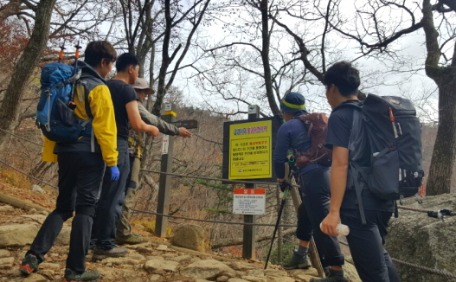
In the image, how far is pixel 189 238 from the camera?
16.8 ft

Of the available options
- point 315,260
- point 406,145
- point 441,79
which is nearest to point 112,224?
point 315,260

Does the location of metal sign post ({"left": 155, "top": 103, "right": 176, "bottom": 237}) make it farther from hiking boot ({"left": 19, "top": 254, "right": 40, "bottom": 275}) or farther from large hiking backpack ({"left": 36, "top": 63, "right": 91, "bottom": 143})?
large hiking backpack ({"left": 36, "top": 63, "right": 91, "bottom": 143})

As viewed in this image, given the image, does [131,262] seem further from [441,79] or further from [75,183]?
[441,79]

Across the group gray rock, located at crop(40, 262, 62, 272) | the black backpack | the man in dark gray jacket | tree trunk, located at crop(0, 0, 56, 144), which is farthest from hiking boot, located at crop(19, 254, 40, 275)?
tree trunk, located at crop(0, 0, 56, 144)

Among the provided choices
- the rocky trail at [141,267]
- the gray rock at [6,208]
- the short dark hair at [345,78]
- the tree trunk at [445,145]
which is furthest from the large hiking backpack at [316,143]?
the tree trunk at [445,145]

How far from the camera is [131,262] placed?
12.8ft

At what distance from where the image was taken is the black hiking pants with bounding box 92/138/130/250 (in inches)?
135

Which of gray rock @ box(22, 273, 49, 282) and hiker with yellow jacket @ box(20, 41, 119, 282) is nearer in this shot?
hiker with yellow jacket @ box(20, 41, 119, 282)

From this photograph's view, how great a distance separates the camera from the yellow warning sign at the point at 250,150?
5.53 m

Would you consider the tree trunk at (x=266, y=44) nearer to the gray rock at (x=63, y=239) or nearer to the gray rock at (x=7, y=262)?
the gray rock at (x=63, y=239)

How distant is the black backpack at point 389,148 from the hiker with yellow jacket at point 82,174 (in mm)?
1697

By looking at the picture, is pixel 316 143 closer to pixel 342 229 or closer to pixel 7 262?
pixel 342 229

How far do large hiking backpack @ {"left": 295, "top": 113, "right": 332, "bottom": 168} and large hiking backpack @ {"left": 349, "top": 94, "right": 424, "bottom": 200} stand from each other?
3.26ft

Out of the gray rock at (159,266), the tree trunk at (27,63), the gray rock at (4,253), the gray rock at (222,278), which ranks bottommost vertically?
the gray rock at (222,278)
